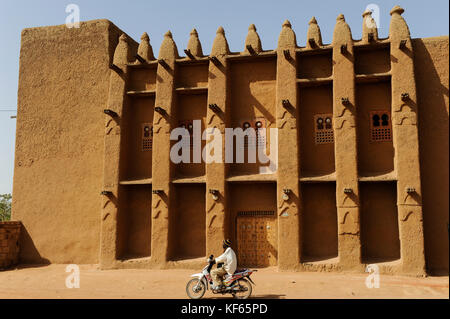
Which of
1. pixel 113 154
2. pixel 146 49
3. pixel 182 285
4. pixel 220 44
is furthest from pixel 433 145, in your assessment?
pixel 113 154

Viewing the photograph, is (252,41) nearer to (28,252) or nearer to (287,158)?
(287,158)

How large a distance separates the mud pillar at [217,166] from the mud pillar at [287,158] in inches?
79.1

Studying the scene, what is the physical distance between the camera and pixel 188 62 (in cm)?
1620

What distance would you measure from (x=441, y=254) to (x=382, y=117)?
5.02 metres

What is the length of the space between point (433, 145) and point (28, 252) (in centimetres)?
1623

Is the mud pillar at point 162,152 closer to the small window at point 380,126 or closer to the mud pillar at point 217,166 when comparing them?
the mud pillar at point 217,166

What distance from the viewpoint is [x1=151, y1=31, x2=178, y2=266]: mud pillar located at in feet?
49.5

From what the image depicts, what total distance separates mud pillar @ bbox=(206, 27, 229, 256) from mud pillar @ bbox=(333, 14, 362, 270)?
13.2ft

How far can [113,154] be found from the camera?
1602cm

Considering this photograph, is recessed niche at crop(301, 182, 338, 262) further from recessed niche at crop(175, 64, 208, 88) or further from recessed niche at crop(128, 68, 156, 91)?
recessed niche at crop(128, 68, 156, 91)

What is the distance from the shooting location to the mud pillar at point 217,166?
578 inches

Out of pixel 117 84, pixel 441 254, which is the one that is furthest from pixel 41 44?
pixel 441 254

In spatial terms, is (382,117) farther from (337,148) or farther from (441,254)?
(441,254)

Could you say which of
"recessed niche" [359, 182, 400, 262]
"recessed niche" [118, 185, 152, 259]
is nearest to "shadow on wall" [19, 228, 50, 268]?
"recessed niche" [118, 185, 152, 259]
